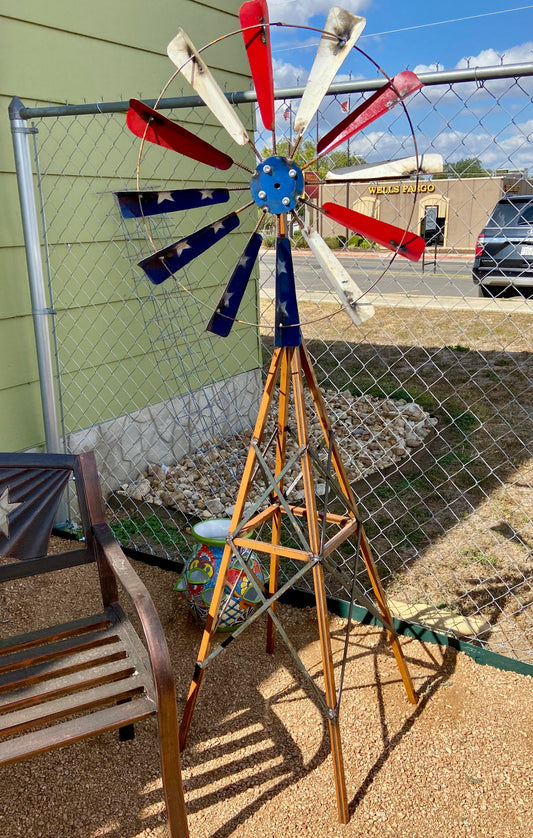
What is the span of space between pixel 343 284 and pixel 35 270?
6.40 ft

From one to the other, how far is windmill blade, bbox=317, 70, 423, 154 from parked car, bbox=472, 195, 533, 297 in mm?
631

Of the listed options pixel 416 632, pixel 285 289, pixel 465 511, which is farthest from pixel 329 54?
pixel 465 511

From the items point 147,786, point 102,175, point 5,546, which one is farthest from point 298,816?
point 102,175

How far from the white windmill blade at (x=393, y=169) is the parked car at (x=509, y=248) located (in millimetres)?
545

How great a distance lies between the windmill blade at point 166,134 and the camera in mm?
1587

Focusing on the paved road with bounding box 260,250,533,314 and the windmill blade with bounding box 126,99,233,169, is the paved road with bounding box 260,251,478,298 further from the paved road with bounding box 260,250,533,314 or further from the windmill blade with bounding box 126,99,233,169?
the windmill blade with bounding box 126,99,233,169

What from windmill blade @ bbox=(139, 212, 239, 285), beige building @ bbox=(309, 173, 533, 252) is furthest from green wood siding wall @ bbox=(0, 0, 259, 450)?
windmill blade @ bbox=(139, 212, 239, 285)

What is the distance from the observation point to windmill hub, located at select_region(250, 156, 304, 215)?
1.57 meters

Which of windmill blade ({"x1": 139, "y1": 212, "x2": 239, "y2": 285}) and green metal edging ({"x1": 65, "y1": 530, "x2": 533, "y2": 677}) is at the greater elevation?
windmill blade ({"x1": 139, "y1": 212, "x2": 239, "y2": 285})

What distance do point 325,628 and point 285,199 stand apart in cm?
109

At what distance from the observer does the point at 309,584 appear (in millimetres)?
2932

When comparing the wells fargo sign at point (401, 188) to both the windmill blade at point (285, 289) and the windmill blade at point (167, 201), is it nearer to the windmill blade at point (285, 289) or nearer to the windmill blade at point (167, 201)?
the windmill blade at point (285, 289)

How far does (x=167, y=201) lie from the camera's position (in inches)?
68.7

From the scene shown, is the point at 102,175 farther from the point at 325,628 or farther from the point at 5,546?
the point at 325,628
